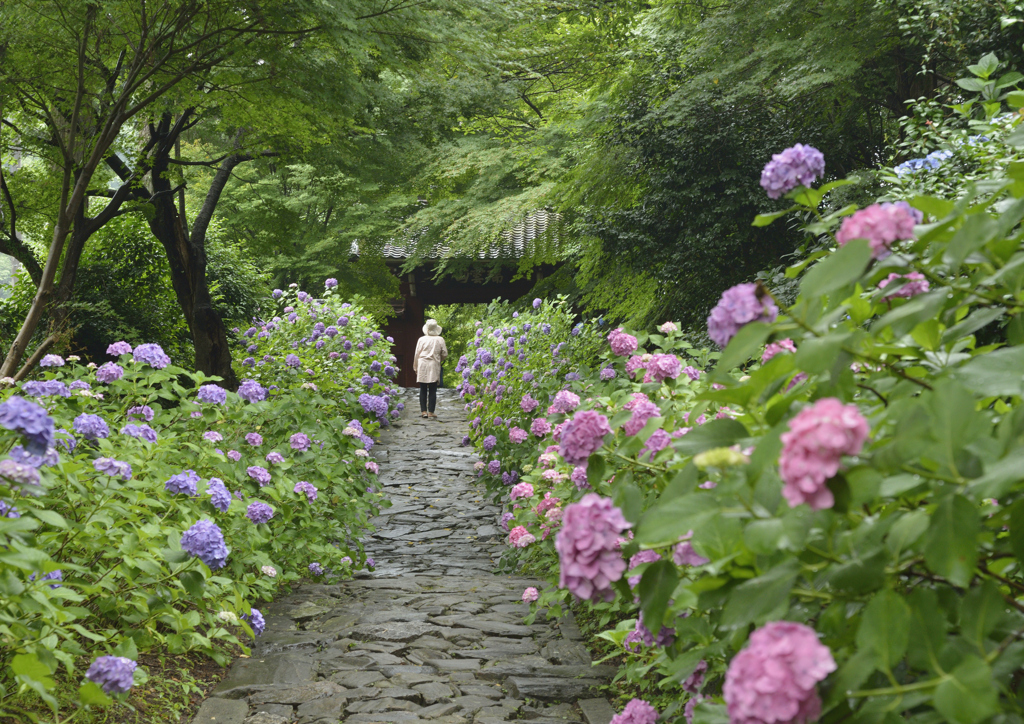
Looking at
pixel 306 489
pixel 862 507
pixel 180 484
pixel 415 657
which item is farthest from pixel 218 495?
pixel 862 507

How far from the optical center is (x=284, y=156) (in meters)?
7.61

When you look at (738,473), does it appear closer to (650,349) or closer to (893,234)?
(893,234)

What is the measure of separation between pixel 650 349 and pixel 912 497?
20.0 feet

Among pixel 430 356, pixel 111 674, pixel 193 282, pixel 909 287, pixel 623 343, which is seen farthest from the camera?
pixel 430 356

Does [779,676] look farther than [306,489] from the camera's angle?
No

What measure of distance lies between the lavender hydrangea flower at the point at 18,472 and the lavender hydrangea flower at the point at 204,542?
2.51 ft

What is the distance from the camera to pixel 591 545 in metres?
1.22

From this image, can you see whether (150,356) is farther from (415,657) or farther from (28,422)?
(28,422)

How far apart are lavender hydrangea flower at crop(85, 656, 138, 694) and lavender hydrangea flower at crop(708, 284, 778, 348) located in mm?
1876

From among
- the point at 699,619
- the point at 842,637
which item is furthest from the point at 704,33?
the point at 842,637

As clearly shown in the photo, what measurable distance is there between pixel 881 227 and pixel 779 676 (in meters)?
0.67

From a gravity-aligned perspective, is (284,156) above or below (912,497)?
above

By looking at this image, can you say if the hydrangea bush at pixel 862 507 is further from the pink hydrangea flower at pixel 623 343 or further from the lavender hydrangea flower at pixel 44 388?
the lavender hydrangea flower at pixel 44 388

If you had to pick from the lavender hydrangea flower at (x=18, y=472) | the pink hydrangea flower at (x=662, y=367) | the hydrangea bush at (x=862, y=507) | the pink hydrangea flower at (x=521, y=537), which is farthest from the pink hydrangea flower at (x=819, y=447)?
the pink hydrangea flower at (x=521, y=537)
